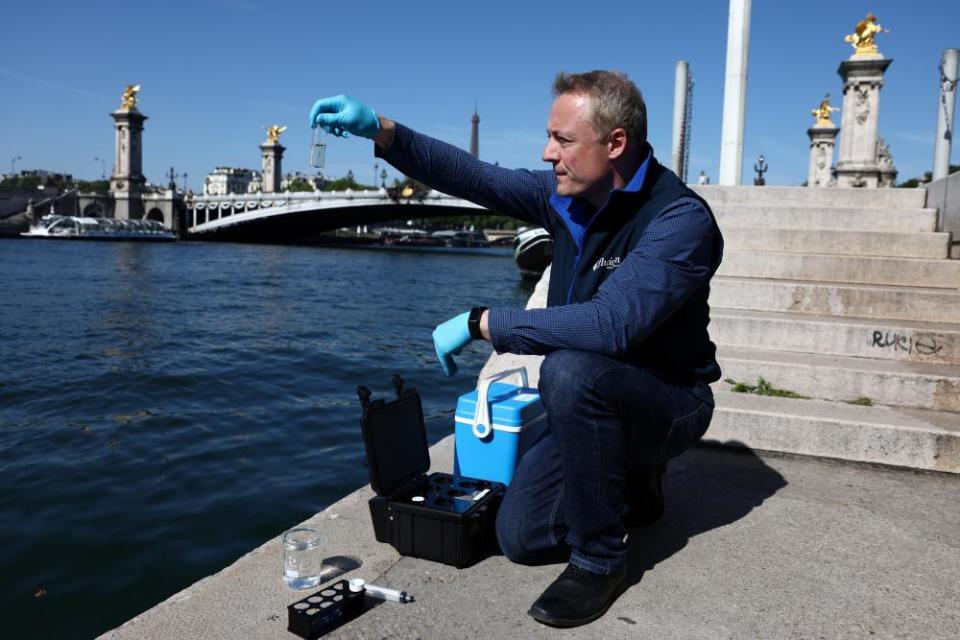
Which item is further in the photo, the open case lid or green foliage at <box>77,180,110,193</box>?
green foliage at <box>77,180,110,193</box>

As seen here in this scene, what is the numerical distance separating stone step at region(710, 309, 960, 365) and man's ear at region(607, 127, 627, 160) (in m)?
2.37

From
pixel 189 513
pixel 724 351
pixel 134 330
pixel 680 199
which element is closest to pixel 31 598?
pixel 189 513

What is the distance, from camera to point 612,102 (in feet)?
7.13

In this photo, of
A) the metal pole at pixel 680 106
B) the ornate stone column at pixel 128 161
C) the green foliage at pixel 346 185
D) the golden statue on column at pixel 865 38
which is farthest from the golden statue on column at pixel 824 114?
the green foliage at pixel 346 185

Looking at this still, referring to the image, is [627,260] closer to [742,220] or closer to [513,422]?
[513,422]

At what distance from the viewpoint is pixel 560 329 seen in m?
2.04

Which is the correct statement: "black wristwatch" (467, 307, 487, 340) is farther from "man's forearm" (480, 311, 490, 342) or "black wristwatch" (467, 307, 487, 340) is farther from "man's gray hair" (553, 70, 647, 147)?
"man's gray hair" (553, 70, 647, 147)

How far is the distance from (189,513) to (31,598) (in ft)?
3.39

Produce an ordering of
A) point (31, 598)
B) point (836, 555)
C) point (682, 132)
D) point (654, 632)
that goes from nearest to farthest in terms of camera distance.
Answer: point (654, 632)
point (836, 555)
point (31, 598)
point (682, 132)

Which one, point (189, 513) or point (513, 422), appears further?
Result: point (189, 513)

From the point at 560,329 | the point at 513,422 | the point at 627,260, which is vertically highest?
the point at 627,260

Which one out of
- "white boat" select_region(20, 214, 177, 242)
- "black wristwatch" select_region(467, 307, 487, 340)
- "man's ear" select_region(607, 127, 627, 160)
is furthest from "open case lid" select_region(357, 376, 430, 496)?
"white boat" select_region(20, 214, 177, 242)

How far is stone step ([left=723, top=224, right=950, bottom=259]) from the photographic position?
209 inches

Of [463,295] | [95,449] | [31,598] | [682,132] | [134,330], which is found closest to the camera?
[31,598]
